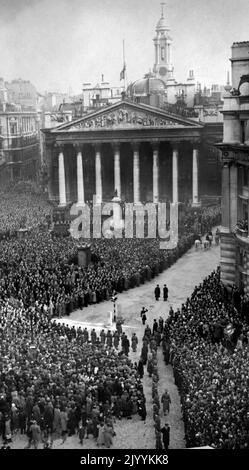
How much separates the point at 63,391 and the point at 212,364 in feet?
14.0

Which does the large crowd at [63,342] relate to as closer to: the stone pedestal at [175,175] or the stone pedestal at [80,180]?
the stone pedestal at [175,175]

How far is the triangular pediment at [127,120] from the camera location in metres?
56.2

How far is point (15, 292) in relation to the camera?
29953mm

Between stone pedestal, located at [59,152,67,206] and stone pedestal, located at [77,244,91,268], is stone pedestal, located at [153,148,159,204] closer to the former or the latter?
stone pedestal, located at [59,152,67,206]

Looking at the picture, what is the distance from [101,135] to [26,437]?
42371mm

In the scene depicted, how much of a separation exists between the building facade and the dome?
45.6m

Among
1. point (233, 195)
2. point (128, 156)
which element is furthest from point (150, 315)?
point (128, 156)

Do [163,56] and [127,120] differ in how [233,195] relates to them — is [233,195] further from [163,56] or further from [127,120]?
[163,56]

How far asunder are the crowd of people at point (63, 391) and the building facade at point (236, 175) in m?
9.98

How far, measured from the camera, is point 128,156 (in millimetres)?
61219

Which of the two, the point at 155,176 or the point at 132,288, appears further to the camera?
the point at 155,176

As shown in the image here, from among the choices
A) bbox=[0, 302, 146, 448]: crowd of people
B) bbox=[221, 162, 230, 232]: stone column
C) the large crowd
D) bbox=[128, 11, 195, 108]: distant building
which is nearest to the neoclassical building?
bbox=[128, 11, 195, 108]: distant building
